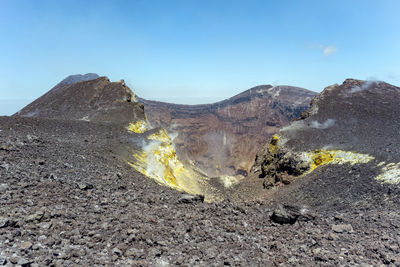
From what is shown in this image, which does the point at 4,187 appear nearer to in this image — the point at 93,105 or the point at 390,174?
the point at 390,174

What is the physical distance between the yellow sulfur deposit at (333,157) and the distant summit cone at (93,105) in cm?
1751

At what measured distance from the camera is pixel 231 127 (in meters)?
84.7

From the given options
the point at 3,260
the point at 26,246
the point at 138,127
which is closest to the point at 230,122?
the point at 138,127

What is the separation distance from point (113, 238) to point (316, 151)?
21.6 metres

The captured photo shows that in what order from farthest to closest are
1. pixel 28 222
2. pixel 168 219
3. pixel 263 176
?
1. pixel 263 176
2. pixel 168 219
3. pixel 28 222

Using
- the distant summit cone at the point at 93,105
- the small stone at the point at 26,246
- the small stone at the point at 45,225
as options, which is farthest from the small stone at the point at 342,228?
the distant summit cone at the point at 93,105

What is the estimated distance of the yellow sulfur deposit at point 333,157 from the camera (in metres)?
18.5

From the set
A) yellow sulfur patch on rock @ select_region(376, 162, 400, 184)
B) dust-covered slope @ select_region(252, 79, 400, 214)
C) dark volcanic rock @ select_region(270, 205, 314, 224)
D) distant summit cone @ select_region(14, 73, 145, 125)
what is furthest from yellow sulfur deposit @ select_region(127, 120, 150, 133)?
yellow sulfur patch on rock @ select_region(376, 162, 400, 184)

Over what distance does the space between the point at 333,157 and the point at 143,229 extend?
19.7 m

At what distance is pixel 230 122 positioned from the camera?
3398 inches

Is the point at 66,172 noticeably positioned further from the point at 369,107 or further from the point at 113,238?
the point at 369,107

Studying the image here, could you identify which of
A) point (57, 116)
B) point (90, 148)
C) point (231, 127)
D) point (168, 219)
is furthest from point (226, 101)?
point (168, 219)

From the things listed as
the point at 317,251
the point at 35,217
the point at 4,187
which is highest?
the point at 4,187

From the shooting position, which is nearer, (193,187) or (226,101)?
(193,187)
